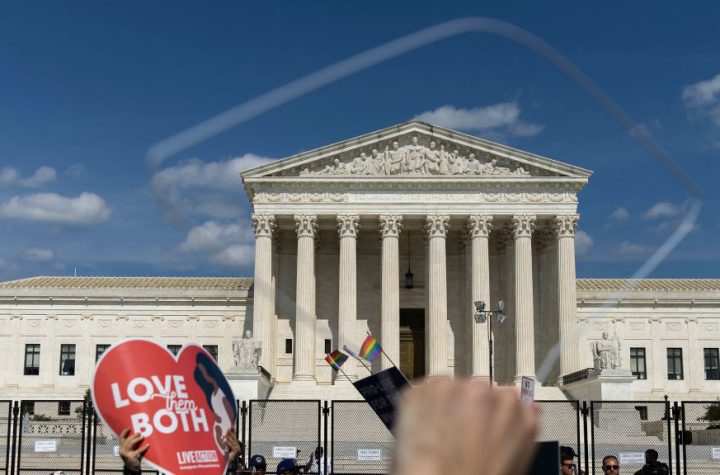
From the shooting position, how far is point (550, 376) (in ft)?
198

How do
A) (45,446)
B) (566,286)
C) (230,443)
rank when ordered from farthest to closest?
(566,286), (45,446), (230,443)

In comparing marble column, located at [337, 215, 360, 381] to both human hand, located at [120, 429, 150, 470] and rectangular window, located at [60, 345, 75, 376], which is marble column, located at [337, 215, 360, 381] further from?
human hand, located at [120, 429, 150, 470]

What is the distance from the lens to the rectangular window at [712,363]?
219 feet

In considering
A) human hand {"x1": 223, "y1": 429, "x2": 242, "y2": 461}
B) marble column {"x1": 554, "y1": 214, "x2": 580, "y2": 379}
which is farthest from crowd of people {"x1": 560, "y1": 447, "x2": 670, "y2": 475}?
marble column {"x1": 554, "y1": 214, "x2": 580, "y2": 379}

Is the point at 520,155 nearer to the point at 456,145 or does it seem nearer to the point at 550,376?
the point at 456,145

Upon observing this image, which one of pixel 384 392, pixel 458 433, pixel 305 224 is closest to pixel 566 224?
pixel 305 224

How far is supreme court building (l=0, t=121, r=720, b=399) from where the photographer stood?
5819cm

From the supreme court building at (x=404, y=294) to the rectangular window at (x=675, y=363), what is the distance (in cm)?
10

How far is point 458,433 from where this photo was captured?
69.8 inches

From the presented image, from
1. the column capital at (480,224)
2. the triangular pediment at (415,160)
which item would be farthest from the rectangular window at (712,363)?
the column capital at (480,224)

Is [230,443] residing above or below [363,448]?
above

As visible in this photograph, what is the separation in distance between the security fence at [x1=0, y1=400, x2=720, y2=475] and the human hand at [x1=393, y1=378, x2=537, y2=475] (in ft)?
70.8

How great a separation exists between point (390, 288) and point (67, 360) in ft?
79.9

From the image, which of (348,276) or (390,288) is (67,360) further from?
(390,288)
